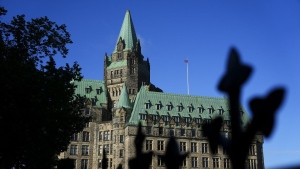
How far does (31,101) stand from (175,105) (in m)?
64.9

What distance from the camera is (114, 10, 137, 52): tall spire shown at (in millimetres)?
99500

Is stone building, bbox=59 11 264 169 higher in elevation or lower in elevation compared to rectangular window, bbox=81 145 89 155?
higher

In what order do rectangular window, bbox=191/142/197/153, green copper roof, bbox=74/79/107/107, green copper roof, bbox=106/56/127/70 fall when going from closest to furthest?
rectangular window, bbox=191/142/197/153
green copper roof, bbox=74/79/107/107
green copper roof, bbox=106/56/127/70

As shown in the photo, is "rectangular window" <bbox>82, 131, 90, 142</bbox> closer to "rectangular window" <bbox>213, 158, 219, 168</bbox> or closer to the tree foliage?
"rectangular window" <bbox>213, 158, 219, 168</bbox>

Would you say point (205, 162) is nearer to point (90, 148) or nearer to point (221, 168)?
point (221, 168)

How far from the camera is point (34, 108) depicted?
24094mm

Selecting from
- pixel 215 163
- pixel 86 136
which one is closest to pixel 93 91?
pixel 86 136

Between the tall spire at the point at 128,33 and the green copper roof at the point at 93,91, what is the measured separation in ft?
43.2

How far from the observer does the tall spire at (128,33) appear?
99500 millimetres

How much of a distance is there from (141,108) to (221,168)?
21125 mm

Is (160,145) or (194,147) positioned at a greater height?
(160,145)

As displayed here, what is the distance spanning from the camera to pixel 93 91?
294ft

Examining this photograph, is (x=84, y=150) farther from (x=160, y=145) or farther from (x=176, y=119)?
(x=176, y=119)

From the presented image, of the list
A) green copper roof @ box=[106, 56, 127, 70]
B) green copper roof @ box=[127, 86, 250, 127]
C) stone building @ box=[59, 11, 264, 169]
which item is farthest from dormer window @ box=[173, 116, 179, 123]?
green copper roof @ box=[106, 56, 127, 70]
